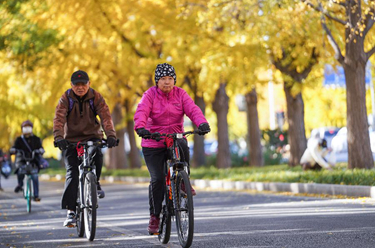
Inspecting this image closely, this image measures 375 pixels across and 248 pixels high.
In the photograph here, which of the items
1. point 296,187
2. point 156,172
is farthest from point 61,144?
point 296,187

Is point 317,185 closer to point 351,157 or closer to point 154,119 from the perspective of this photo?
point 351,157

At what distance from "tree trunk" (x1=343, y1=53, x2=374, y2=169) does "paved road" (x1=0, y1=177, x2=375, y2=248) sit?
3357 millimetres

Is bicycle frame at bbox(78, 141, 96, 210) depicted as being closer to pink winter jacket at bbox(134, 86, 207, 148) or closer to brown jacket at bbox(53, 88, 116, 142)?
brown jacket at bbox(53, 88, 116, 142)

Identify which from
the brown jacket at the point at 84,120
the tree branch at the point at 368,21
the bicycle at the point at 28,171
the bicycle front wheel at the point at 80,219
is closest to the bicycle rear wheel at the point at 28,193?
the bicycle at the point at 28,171

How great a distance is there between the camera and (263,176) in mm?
20969

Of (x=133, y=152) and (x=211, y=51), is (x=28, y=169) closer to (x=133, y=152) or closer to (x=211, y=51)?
(x=211, y=51)

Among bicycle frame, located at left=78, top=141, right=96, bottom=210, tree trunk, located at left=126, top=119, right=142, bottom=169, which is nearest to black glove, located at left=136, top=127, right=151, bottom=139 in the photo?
bicycle frame, located at left=78, top=141, right=96, bottom=210

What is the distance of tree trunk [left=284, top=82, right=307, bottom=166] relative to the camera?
82.7 ft

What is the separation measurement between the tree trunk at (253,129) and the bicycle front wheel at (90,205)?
67.4 ft

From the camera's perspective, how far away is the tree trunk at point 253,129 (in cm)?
2994

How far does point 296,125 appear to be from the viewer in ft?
82.6

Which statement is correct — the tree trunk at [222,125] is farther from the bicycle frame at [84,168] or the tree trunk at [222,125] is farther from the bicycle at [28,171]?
the bicycle frame at [84,168]

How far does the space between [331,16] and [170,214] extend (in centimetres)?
1063

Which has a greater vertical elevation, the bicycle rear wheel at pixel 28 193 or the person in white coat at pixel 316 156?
the person in white coat at pixel 316 156
